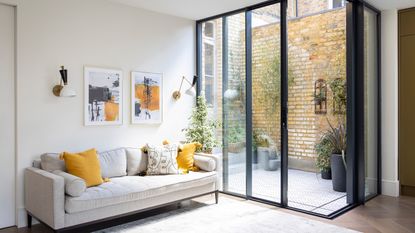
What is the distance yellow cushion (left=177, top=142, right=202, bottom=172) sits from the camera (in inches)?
170

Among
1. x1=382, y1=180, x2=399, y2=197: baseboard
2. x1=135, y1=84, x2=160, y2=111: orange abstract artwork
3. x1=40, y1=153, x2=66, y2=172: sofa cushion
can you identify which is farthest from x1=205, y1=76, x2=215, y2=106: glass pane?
x1=382, y1=180, x2=399, y2=197: baseboard

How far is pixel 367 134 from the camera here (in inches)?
177

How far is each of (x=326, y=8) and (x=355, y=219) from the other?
11.3 ft

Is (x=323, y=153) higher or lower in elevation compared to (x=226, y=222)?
higher

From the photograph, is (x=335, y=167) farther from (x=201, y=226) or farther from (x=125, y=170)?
(x=125, y=170)

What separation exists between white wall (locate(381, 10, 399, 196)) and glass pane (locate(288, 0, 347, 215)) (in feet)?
2.13

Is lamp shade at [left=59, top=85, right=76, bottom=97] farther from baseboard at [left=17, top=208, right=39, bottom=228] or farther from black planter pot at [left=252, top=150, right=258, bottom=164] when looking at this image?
black planter pot at [left=252, top=150, right=258, bottom=164]

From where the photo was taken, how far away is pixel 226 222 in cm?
360

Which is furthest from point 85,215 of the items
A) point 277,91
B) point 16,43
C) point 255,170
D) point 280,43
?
point 280,43

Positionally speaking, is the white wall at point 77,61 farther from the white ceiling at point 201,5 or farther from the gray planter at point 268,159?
the gray planter at point 268,159

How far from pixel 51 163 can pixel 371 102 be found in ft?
13.4

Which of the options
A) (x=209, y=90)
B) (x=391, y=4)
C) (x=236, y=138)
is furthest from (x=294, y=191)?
(x=391, y=4)

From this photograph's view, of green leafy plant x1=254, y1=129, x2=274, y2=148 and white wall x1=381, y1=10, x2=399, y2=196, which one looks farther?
white wall x1=381, y1=10, x2=399, y2=196

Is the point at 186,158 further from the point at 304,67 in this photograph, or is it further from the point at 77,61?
the point at 304,67
